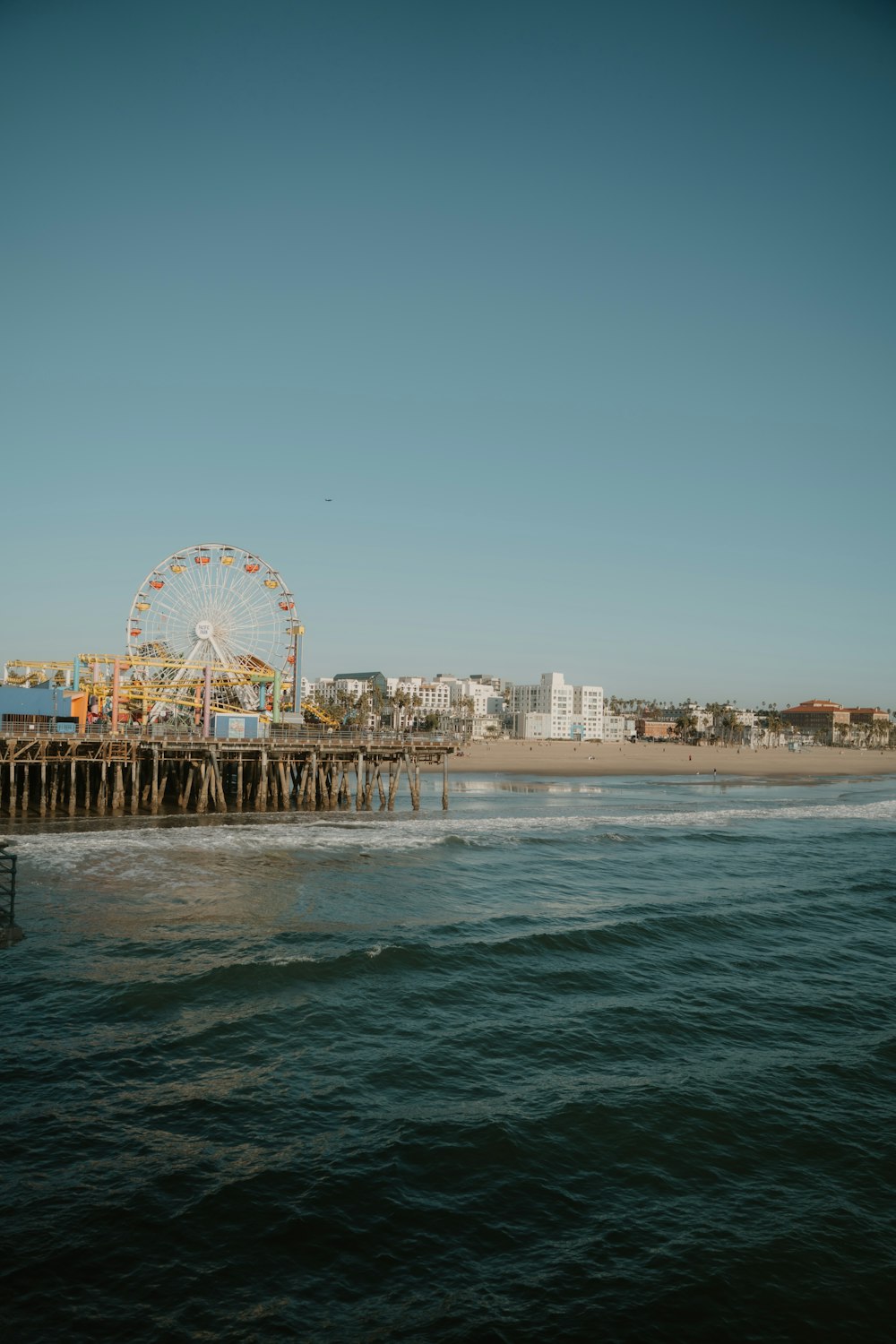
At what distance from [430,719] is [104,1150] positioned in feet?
413

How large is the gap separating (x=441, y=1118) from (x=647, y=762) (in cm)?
9452

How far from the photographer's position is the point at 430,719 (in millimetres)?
135500

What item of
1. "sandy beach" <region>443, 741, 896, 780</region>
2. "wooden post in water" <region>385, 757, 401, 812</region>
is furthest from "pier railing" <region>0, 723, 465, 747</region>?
"sandy beach" <region>443, 741, 896, 780</region>

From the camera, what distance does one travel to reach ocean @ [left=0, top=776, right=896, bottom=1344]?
7457mm

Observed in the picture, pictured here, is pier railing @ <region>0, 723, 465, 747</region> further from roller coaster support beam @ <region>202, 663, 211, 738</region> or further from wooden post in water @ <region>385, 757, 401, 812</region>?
wooden post in water @ <region>385, 757, 401, 812</region>

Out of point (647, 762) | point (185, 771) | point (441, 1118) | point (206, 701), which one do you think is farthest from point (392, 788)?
point (647, 762)

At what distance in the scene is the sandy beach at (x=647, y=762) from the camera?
8794cm

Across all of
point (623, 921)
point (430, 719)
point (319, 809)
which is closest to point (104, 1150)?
point (623, 921)

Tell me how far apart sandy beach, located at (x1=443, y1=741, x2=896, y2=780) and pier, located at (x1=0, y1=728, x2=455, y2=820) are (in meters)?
37.2

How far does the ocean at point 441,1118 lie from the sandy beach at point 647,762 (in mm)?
63620

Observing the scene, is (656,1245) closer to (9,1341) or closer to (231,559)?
(9,1341)

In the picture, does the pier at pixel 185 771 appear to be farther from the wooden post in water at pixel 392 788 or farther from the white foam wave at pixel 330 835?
the white foam wave at pixel 330 835

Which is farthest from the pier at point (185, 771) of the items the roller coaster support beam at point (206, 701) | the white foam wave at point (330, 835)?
the white foam wave at point (330, 835)

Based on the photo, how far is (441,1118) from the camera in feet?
34.8
